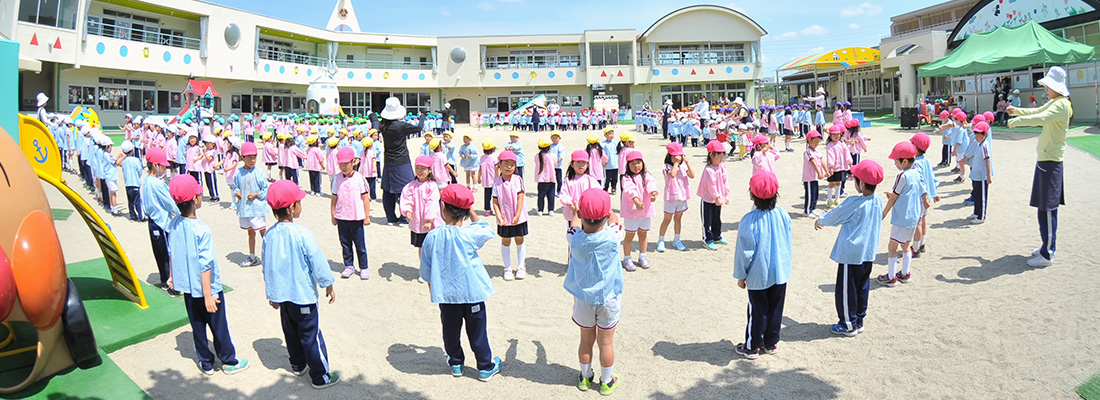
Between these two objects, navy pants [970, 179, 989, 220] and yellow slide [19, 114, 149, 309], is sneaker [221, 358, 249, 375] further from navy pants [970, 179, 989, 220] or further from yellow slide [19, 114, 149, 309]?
navy pants [970, 179, 989, 220]

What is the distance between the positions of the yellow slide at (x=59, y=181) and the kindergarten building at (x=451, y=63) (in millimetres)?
29974

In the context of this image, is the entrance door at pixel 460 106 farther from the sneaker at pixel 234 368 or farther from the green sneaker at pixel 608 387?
the green sneaker at pixel 608 387

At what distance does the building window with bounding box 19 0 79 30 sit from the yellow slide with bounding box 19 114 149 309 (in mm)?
25020

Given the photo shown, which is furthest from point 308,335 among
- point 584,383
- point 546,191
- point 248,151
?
point 546,191

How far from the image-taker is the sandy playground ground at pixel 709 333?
15.9 ft

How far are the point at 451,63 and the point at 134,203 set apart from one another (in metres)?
34.4

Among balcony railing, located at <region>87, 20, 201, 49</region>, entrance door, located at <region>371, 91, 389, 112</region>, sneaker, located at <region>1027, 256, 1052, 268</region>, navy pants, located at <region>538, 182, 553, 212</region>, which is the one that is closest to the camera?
sneaker, located at <region>1027, 256, 1052, 268</region>

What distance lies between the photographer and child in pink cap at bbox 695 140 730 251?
336 inches

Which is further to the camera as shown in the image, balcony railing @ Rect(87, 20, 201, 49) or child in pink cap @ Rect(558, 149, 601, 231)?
balcony railing @ Rect(87, 20, 201, 49)

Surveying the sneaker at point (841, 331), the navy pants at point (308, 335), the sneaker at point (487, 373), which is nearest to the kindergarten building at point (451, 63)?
the navy pants at point (308, 335)

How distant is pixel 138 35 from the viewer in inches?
1243

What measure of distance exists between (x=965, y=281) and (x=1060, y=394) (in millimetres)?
2875

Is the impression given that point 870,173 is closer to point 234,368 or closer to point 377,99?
point 234,368

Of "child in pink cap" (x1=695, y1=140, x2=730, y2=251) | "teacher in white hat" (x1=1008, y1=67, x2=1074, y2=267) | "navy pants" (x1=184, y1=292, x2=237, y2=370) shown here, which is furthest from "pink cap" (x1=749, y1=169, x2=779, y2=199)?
"navy pants" (x1=184, y1=292, x2=237, y2=370)
